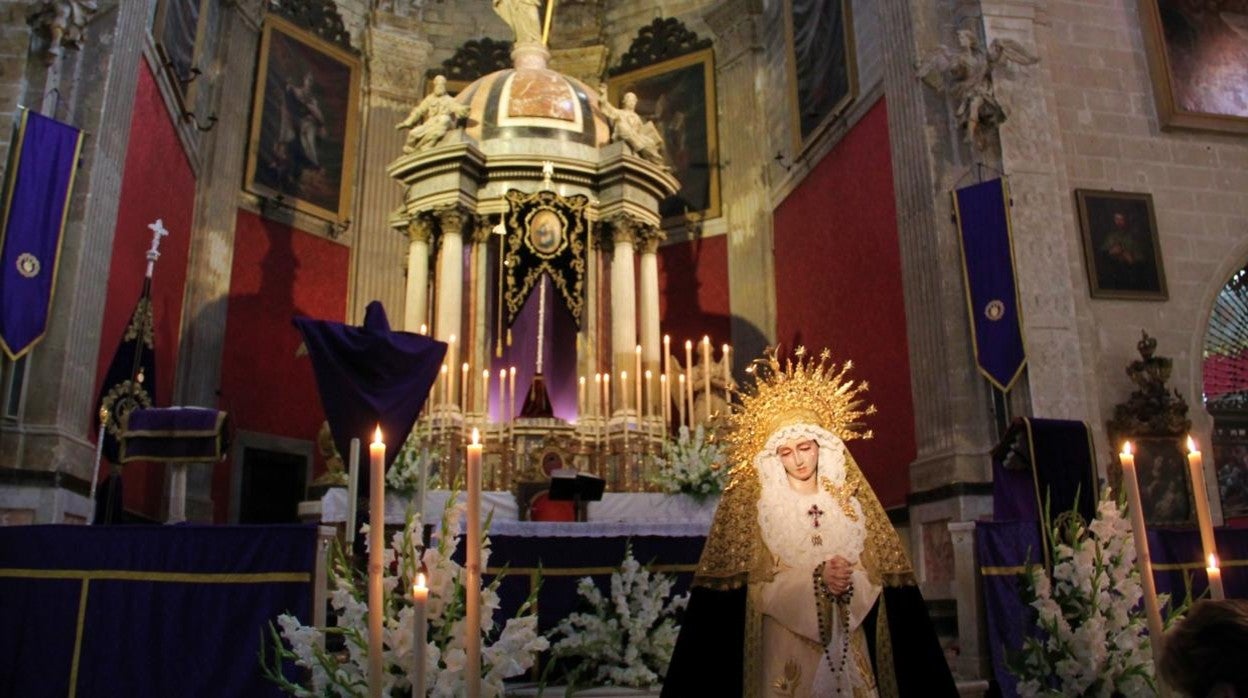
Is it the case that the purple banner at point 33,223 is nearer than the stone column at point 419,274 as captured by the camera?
Yes

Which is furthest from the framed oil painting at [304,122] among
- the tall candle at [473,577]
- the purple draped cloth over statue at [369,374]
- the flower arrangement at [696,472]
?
the tall candle at [473,577]

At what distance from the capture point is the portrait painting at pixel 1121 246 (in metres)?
9.27

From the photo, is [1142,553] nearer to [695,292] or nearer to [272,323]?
[695,292]

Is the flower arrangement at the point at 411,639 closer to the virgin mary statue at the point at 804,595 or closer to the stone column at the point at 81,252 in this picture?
the virgin mary statue at the point at 804,595

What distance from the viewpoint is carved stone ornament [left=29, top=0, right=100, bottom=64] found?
7086mm

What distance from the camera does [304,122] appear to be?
13.4m

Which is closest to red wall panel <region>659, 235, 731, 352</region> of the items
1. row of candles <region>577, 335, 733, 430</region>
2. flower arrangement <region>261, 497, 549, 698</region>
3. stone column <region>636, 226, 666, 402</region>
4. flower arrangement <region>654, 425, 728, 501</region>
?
stone column <region>636, 226, 666, 402</region>

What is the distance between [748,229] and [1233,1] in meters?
6.11

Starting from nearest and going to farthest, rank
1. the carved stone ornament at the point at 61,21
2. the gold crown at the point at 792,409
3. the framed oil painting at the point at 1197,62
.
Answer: the gold crown at the point at 792,409 → the carved stone ornament at the point at 61,21 → the framed oil painting at the point at 1197,62

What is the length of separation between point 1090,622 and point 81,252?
278 inches

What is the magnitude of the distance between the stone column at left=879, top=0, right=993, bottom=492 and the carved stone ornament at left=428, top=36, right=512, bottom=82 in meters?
Answer: 7.15

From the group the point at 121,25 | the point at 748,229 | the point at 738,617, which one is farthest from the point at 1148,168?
the point at 121,25

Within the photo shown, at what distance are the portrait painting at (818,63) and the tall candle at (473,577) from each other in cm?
Result: 941

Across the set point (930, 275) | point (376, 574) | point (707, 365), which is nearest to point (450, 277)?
point (707, 365)
